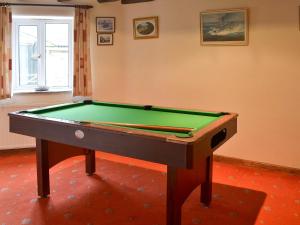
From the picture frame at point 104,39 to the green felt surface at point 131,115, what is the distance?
1.54 metres

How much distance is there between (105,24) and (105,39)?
222 millimetres

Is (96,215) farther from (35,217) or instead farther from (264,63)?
(264,63)

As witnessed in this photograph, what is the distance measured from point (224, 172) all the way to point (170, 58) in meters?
1.75

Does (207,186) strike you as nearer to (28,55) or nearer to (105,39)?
(105,39)

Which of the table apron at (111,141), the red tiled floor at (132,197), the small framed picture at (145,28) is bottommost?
the red tiled floor at (132,197)

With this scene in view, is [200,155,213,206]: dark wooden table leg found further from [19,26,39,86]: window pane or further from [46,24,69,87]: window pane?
[19,26,39,86]: window pane

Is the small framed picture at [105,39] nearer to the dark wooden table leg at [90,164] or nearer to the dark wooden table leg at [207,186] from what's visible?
the dark wooden table leg at [90,164]

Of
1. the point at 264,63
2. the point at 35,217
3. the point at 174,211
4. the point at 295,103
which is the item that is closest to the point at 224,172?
the point at 295,103

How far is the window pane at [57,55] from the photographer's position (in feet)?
15.8

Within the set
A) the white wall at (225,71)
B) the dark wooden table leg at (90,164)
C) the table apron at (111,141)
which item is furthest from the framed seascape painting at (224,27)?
the table apron at (111,141)

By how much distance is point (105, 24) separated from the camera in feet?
15.5

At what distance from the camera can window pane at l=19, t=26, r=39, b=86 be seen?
4.73 metres

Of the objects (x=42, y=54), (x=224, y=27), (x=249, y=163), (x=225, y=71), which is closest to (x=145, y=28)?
(x=224, y=27)

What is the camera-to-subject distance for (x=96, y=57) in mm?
4766
